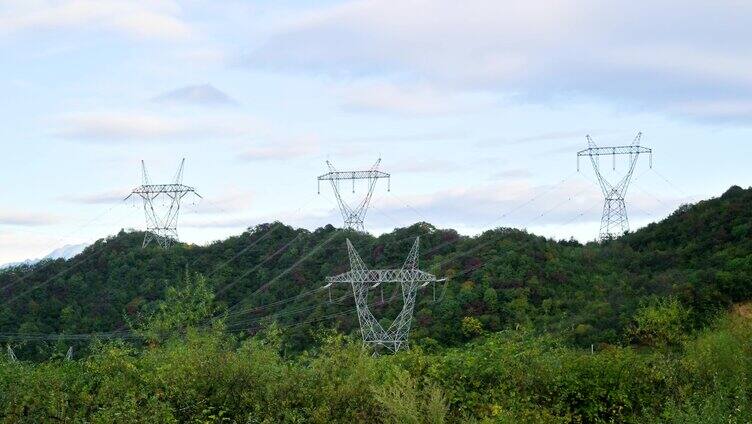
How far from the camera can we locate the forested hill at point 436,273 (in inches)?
1902

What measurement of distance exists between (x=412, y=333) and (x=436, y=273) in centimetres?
1031

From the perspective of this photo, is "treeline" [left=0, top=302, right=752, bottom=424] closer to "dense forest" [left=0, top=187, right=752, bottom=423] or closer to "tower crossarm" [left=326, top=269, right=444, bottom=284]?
"dense forest" [left=0, top=187, right=752, bottom=423]

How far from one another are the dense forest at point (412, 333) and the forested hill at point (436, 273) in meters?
0.17

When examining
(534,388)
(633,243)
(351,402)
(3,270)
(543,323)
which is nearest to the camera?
(351,402)

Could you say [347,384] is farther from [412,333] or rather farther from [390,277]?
[390,277]

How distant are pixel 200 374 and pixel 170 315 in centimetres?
281

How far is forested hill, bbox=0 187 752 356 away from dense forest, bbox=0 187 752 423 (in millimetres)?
167

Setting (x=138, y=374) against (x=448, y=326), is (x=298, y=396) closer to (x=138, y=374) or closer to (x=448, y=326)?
(x=138, y=374)

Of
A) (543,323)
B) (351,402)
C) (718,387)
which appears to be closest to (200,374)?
(351,402)

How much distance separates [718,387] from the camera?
67.5ft

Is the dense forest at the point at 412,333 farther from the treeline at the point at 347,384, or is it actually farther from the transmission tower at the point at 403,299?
the transmission tower at the point at 403,299

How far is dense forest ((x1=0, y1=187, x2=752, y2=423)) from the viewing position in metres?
20.0

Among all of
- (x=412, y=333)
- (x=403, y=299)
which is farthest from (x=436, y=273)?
(x=412, y=333)

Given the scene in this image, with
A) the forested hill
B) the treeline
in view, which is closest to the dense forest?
the treeline
